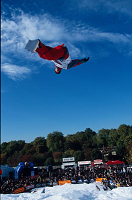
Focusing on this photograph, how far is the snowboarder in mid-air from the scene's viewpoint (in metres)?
5.63

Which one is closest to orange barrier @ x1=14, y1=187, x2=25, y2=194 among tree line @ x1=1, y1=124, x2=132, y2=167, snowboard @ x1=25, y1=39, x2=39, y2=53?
snowboard @ x1=25, y1=39, x2=39, y2=53

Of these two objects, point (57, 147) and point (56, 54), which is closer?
point (56, 54)

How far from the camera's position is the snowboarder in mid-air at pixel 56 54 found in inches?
222

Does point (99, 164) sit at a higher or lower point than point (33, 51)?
lower

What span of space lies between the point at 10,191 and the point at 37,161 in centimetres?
3181

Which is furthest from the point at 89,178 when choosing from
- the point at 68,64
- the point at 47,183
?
the point at 68,64

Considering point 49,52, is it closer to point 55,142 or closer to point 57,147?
point 57,147

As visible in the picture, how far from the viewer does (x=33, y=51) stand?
566 centimetres

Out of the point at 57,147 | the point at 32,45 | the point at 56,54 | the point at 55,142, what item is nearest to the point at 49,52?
the point at 56,54

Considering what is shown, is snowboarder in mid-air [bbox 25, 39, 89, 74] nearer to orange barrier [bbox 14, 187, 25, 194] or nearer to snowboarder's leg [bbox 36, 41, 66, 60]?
snowboarder's leg [bbox 36, 41, 66, 60]

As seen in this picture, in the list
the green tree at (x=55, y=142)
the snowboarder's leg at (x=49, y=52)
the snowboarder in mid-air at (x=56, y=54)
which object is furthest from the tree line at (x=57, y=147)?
the snowboarder's leg at (x=49, y=52)

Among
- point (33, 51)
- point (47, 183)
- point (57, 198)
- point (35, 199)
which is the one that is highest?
point (33, 51)

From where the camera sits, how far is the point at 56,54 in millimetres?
6352

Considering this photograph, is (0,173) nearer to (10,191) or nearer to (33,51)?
(10,191)
